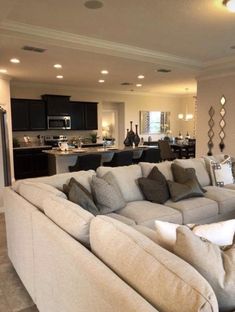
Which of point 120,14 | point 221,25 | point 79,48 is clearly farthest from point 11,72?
point 221,25

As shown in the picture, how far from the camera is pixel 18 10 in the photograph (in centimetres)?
331

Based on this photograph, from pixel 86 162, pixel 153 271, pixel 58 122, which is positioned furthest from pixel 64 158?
pixel 153 271

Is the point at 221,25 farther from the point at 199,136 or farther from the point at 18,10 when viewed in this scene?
the point at 199,136

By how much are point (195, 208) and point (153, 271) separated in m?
2.22

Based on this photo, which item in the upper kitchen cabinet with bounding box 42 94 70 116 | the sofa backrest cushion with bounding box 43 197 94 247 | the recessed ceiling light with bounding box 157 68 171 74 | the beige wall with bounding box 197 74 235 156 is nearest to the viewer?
the sofa backrest cushion with bounding box 43 197 94 247

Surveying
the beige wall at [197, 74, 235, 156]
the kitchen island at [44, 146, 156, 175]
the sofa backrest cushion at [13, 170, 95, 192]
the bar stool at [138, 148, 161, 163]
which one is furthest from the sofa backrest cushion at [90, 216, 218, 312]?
the beige wall at [197, 74, 235, 156]

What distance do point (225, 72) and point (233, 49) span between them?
108 cm

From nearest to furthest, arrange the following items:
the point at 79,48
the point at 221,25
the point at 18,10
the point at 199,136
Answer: the point at 18,10 → the point at 221,25 → the point at 79,48 → the point at 199,136

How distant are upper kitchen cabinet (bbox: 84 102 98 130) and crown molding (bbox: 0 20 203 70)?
4022 mm

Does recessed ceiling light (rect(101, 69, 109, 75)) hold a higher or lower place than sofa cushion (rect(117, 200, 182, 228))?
higher

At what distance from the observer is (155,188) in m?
3.29

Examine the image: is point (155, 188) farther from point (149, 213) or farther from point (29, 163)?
point (29, 163)

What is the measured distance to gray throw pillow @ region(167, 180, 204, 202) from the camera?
3.27m

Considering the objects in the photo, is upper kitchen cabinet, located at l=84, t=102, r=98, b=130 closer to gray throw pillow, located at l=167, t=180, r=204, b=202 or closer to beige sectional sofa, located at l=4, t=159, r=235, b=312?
gray throw pillow, located at l=167, t=180, r=204, b=202
